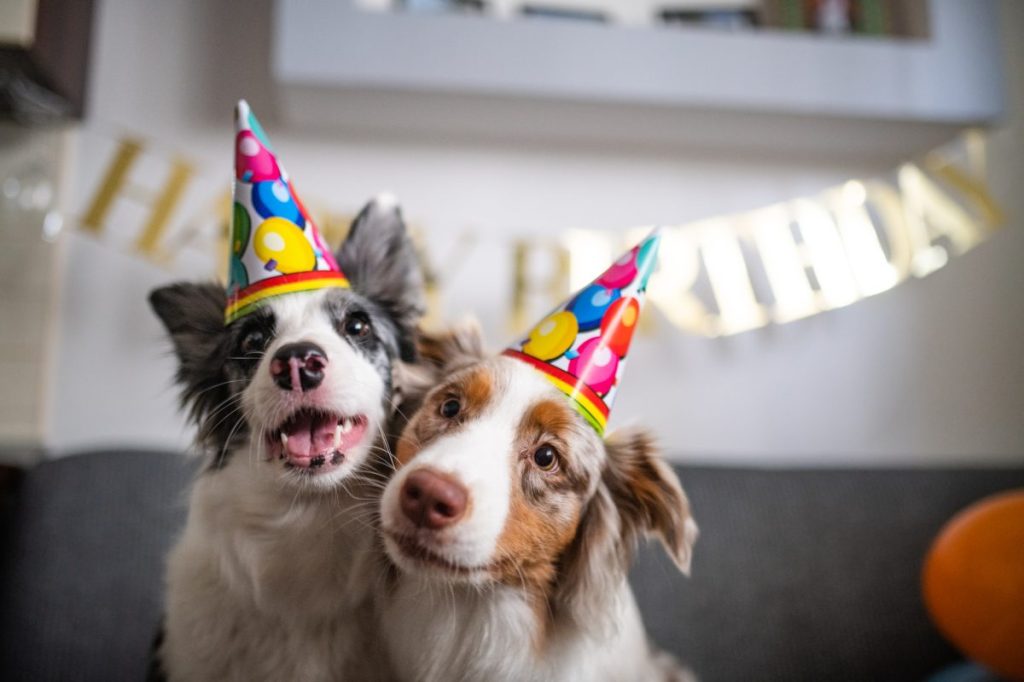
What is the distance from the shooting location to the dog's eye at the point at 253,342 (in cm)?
70

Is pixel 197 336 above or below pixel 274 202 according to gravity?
below

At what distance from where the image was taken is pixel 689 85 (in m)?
1.63

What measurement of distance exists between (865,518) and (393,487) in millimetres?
1305

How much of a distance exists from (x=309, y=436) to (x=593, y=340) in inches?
11.1

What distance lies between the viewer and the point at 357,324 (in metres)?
0.74

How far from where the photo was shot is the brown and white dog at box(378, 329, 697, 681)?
61cm

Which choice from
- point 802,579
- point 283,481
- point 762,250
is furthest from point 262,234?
point 762,250

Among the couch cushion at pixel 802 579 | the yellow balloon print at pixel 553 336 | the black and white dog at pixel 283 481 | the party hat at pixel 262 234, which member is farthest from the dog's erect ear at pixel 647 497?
the couch cushion at pixel 802 579

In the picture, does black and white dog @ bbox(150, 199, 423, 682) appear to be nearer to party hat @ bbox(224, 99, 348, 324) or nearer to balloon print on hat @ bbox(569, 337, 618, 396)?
party hat @ bbox(224, 99, 348, 324)

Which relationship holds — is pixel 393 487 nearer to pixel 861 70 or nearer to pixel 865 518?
pixel 865 518

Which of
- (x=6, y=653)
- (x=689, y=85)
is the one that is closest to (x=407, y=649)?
(x=6, y=653)

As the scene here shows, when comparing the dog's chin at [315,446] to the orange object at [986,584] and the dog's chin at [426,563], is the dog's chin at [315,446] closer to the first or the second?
the dog's chin at [426,563]

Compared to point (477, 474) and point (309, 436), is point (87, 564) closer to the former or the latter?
point (309, 436)

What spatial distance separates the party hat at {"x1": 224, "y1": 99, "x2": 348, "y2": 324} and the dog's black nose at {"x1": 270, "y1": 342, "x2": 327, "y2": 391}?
84mm
